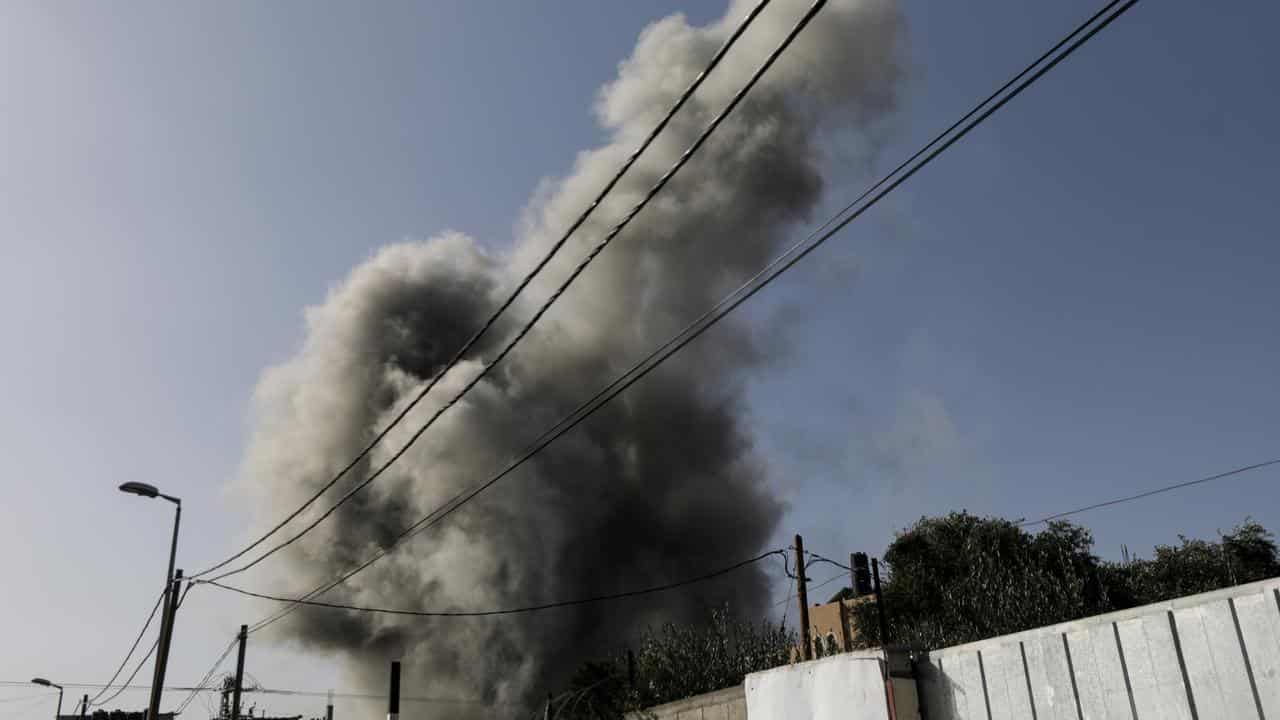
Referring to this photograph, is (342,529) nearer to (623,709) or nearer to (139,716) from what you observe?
(139,716)

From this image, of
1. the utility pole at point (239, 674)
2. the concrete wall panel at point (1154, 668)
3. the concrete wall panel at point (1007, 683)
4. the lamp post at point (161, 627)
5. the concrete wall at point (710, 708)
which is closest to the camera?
the concrete wall panel at point (1154, 668)

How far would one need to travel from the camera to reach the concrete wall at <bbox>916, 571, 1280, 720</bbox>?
5441mm

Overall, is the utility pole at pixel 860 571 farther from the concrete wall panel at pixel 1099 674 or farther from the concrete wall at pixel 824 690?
the concrete wall panel at pixel 1099 674

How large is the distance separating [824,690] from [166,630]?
15.0 meters

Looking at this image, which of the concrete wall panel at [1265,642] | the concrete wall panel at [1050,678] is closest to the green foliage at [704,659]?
the concrete wall panel at [1050,678]

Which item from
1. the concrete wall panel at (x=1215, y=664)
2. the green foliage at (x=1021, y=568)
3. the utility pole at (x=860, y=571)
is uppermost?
the green foliage at (x=1021, y=568)

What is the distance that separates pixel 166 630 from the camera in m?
18.5

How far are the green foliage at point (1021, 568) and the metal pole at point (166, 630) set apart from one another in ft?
89.3

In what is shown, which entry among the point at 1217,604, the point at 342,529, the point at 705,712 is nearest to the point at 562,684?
the point at 342,529

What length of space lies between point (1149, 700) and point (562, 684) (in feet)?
117

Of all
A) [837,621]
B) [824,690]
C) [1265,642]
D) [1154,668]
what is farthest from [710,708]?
[837,621]

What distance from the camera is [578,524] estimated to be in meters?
44.6

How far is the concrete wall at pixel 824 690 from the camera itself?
305 inches

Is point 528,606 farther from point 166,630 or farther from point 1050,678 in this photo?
point 1050,678
